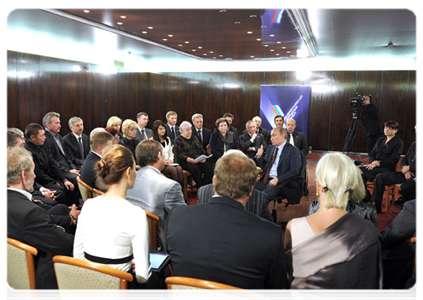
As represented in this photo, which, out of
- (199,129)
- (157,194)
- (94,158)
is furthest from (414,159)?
(94,158)

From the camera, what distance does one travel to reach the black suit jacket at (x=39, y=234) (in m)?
1.96

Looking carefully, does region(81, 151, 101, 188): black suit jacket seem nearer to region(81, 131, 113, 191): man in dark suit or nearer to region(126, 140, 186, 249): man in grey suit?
region(81, 131, 113, 191): man in dark suit

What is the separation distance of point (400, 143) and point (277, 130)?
2.23 metres

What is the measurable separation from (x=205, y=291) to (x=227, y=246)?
0.26 meters

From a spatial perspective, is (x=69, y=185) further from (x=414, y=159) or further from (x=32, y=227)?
(x=414, y=159)

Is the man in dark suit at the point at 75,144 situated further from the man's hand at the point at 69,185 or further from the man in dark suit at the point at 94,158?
the man in dark suit at the point at 94,158

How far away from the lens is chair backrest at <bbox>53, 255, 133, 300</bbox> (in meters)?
1.63

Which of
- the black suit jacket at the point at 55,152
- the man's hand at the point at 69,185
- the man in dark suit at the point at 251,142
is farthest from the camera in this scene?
the man in dark suit at the point at 251,142

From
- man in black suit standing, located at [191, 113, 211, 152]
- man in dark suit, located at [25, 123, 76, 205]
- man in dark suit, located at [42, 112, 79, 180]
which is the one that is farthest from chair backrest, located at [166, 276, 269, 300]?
man in black suit standing, located at [191, 113, 211, 152]

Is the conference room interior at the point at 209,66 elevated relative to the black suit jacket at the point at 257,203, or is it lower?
elevated

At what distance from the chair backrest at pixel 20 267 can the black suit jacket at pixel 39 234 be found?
0.06 metres

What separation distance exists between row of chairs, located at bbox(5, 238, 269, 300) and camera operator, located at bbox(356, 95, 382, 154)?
7710 mm

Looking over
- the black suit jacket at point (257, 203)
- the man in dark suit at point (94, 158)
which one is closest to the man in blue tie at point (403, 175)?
the black suit jacket at point (257, 203)

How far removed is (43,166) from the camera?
4562 millimetres
